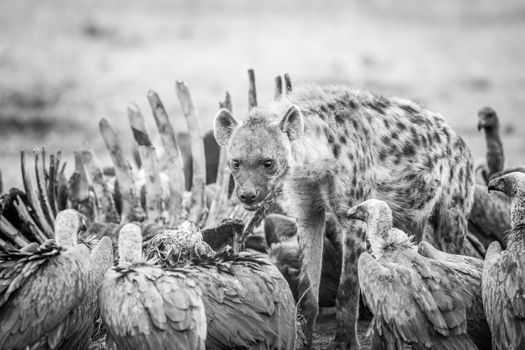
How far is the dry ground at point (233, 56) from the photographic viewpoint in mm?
15797

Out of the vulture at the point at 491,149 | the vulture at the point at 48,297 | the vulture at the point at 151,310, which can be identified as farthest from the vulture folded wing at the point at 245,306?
the vulture at the point at 491,149

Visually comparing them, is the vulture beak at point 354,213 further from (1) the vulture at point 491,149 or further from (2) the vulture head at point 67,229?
(1) the vulture at point 491,149

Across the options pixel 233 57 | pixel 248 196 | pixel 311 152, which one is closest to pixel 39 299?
pixel 248 196

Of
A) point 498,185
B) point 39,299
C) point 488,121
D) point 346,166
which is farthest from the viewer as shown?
point 488,121

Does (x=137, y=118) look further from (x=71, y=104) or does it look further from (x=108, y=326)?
(x=71, y=104)

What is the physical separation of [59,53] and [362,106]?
1493 cm

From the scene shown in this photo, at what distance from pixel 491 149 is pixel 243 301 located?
482 centimetres

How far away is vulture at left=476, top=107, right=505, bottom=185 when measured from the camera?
30.5ft

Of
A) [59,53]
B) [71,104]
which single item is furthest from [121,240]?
[59,53]

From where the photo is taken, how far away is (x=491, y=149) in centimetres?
937

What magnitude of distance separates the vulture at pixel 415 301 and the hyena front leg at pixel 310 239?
3.49ft

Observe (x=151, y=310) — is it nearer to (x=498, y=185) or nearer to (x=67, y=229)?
(x=67, y=229)

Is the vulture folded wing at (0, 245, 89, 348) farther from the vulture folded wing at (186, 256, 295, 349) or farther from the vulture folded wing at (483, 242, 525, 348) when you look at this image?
the vulture folded wing at (483, 242, 525, 348)

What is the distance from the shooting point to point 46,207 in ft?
25.4
